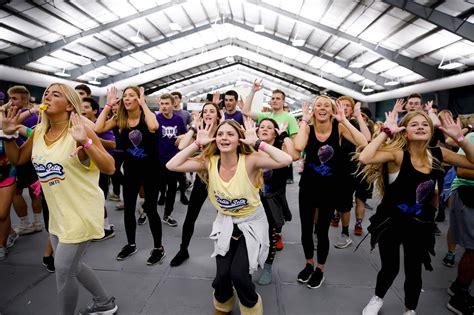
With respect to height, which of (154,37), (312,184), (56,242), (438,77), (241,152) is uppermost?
(154,37)

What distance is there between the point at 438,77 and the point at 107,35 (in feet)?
54.7

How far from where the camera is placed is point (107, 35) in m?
15.2

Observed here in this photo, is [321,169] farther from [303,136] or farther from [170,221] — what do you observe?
[170,221]

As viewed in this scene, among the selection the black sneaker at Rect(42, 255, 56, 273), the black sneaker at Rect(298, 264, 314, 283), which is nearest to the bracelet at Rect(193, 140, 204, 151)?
the black sneaker at Rect(298, 264, 314, 283)

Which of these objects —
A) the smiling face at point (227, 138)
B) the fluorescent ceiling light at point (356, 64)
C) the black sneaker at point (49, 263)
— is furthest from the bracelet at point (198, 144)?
the fluorescent ceiling light at point (356, 64)

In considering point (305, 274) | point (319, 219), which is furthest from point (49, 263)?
point (319, 219)

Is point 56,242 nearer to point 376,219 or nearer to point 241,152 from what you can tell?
point 241,152

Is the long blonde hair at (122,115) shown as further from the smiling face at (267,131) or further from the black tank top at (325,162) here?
the black tank top at (325,162)

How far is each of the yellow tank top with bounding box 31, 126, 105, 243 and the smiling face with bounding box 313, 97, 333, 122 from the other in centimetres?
204

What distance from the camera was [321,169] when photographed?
279 centimetres

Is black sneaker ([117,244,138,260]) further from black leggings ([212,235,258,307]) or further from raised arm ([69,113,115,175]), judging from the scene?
raised arm ([69,113,115,175])

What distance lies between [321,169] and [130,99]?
Answer: 6.96 ft

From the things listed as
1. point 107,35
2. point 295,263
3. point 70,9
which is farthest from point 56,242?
point 107,35

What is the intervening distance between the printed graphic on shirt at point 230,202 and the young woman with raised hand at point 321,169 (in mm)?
877
